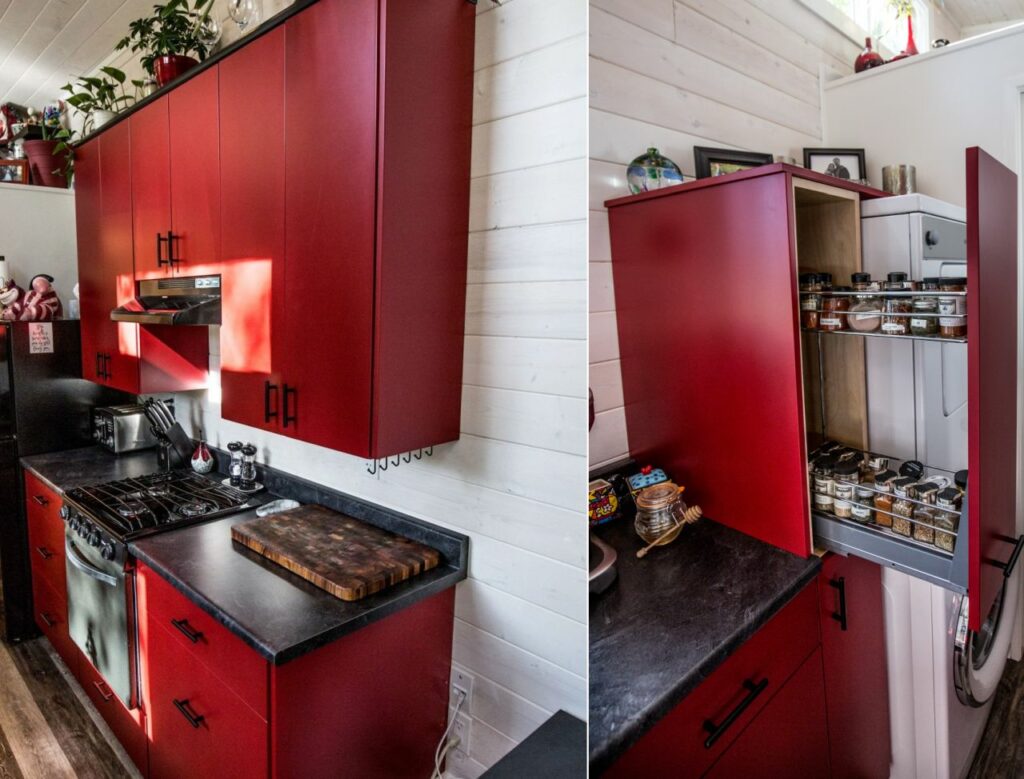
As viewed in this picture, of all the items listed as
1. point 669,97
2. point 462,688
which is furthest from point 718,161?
point 462,688

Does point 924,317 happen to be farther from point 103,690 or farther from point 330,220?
point 103,690

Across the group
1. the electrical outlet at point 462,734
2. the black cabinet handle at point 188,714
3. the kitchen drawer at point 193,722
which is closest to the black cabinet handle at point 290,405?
the kitchen drawer at point 193,722

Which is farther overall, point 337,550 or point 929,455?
point 337,550

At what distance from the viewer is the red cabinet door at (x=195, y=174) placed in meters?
1.56

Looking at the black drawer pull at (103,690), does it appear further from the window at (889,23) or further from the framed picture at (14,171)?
the window at (889,23)

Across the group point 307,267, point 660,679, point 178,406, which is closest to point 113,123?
point 178,406

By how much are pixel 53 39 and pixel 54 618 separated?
1951mm

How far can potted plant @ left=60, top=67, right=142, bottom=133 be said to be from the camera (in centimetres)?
209

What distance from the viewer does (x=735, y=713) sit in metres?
0.83

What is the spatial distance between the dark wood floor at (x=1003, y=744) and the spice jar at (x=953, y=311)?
34 cm

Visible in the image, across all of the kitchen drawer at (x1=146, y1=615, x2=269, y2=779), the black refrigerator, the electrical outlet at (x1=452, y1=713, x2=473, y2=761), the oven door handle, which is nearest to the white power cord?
the electrical outlet at (x1=452, y1=713, x2=473, y2=761)

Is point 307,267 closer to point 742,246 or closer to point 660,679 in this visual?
point 742,246

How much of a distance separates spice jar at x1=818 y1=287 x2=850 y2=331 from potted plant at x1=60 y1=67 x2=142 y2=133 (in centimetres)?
217

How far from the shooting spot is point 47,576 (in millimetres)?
2215
